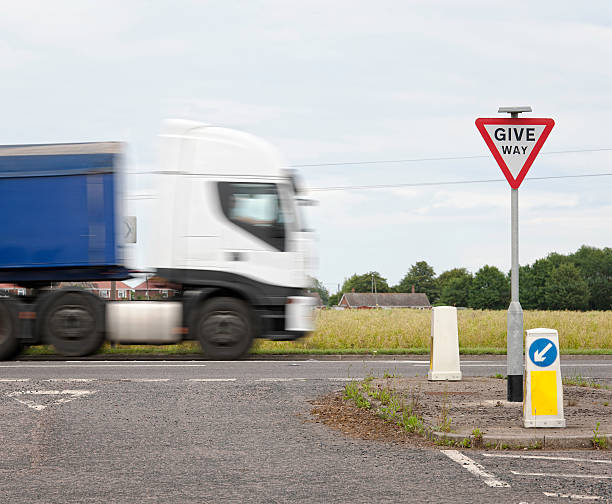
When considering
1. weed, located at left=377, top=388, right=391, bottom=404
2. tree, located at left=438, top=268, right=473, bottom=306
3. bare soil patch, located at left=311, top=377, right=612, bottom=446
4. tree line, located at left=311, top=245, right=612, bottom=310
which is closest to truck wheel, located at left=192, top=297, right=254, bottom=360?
bare soil patch, located at left=311, top=377, right=612, bottom=446

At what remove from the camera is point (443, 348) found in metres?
10.4

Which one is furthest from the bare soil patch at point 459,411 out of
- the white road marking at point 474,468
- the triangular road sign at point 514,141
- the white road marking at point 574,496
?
the triangular road sign at point 514,141

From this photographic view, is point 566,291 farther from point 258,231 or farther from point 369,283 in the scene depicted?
point 258,231

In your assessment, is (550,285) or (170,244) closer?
(170,244)

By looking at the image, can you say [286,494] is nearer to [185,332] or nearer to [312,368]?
[312,368]

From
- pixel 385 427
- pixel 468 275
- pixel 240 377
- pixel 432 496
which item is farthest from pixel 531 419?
pixel 468 275

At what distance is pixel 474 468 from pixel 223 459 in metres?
1.78

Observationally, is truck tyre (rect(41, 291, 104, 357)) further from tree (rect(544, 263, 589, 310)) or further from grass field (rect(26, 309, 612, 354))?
tree (rect(544, 263, 589, 310))

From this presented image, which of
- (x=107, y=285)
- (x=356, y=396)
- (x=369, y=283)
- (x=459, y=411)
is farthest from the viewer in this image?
(x=369, y=283)

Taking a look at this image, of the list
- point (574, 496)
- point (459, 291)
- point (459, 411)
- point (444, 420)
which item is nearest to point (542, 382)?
point (444, 420)

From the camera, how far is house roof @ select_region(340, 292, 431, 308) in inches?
6038

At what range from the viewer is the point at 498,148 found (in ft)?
28.2

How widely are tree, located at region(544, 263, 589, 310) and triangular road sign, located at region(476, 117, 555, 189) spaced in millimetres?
117120

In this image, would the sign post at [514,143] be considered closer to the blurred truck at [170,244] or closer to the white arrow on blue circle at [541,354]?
the white arrow on blue circle at [541,354]
